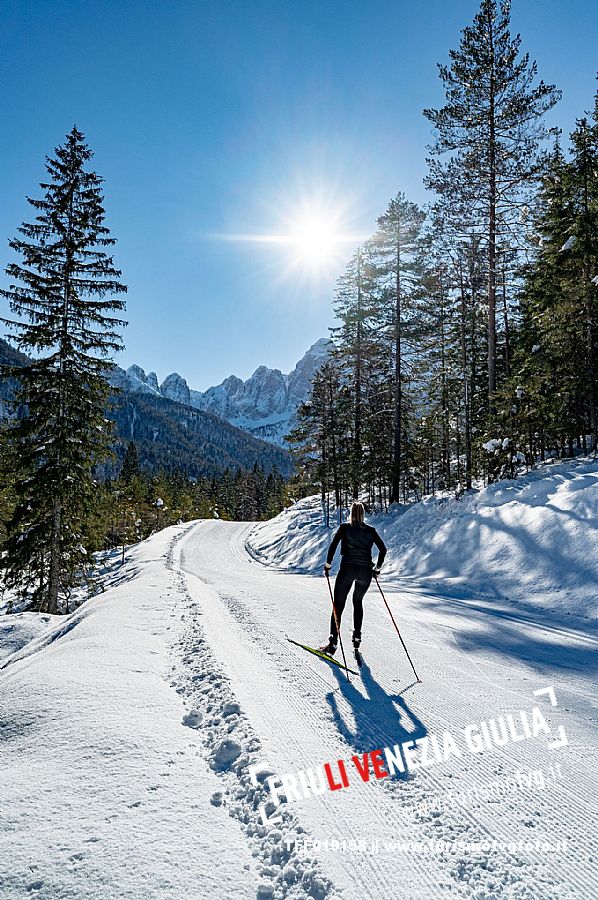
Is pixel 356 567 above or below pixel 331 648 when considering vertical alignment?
above

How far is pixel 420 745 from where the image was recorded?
3879mm

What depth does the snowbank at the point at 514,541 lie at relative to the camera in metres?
9.25

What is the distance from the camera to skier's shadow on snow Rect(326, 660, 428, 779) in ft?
13.0

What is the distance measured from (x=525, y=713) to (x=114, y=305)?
16415mm

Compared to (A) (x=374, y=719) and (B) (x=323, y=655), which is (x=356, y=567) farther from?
(A) (x=374, y=719)

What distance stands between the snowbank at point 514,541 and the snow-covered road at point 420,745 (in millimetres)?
1716

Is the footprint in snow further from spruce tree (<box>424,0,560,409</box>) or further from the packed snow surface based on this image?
spruce tree (<box>424,0,560,409</box>)

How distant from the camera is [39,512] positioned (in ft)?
49.4

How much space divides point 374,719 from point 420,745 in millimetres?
564

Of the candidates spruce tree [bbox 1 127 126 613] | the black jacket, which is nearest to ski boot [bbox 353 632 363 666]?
the black jacket

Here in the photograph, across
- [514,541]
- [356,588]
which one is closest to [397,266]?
[514,541]

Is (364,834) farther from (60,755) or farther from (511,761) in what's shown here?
(60,755)

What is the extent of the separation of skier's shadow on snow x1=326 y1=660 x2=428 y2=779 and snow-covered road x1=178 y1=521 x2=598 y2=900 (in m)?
0.02

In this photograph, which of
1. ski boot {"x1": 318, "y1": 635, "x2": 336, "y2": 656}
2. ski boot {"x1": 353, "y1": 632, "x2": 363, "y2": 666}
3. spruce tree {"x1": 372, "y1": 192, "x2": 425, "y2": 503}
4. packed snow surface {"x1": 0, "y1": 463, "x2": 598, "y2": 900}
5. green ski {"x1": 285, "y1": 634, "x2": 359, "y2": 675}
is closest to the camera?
packed snow surface {"x1": 0, "y1": 463, "x2": 598, "y2": 900}
